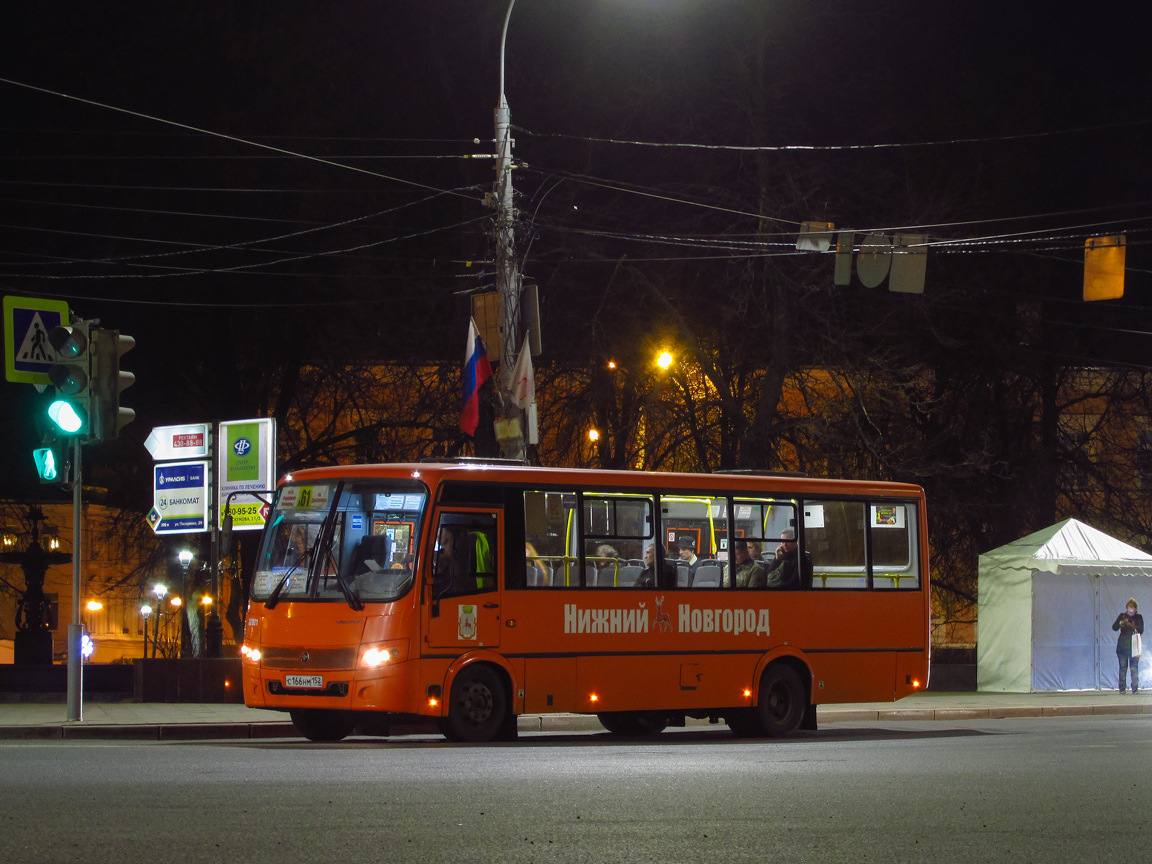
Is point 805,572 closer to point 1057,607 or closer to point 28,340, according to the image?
point 28,340

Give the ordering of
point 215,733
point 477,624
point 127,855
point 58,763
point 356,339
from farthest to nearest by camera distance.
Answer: point 356,339 → point 215,733 → point 477,624 → point 58,763 → point 127,855

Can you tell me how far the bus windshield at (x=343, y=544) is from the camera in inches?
599

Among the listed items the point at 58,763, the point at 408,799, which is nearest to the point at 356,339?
the point at 58,763

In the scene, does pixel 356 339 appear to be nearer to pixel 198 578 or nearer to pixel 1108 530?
pixel 198 578

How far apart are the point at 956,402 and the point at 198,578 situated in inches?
714

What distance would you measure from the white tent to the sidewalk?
3.23ft

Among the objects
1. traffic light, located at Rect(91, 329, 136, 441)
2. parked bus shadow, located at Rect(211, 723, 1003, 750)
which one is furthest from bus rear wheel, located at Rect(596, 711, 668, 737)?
traffic light, located at Rect(91, 329, 136, 441)

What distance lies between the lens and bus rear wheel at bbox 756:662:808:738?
17.7 metres

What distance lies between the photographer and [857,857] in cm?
726

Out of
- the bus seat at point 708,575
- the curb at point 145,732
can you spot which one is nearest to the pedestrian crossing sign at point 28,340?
the curb at point 145,732

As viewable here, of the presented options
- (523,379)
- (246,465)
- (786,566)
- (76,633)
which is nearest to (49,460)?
(76,633)

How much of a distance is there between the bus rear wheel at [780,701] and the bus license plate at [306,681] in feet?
18.3

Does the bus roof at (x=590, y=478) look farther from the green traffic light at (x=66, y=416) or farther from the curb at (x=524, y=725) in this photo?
the curb at (x=524, y=725)

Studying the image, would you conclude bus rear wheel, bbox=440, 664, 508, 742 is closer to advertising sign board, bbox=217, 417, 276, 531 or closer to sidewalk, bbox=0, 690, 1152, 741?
sidewalk, bbox=0, 690, 1152, 741
